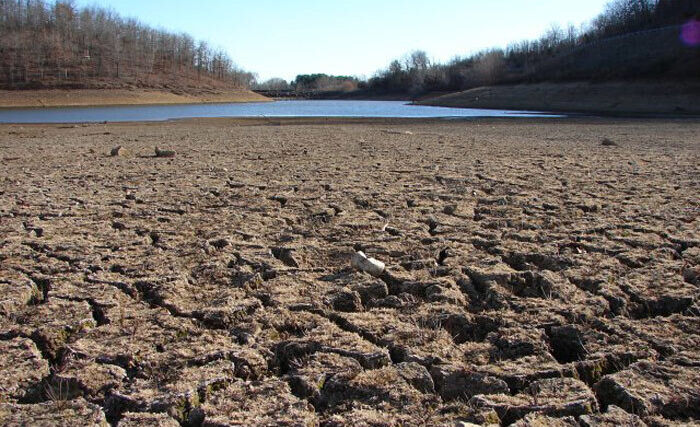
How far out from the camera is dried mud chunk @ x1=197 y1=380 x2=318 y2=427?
1.85m

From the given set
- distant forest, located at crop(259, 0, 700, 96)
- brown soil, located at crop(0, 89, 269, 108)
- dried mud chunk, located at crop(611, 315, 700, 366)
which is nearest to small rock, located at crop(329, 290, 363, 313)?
dried mud chunk, located at crop(611, 315, 700, 366)

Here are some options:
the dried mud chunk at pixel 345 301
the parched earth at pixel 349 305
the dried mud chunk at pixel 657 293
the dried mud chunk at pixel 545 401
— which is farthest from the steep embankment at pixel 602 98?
the dried mud chunk at pixel 545 401

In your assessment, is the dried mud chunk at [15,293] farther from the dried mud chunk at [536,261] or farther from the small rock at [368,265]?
the dried mud chunk at [536,261]

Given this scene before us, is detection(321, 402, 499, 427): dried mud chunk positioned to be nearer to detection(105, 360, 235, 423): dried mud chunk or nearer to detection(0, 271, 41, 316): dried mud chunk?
detection(105, 360, 235, 423): dried mud chunk

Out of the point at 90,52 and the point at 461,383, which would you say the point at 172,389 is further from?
the point at 90,52

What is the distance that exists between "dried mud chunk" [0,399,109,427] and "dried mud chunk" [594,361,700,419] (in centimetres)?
173

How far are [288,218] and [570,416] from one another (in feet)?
10.5

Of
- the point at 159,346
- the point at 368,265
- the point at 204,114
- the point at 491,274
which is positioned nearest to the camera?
the point at 159,346

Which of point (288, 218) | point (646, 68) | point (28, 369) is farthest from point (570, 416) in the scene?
point (646, 68)

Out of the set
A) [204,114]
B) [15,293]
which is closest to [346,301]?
[15,293]

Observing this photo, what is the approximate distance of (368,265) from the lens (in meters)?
3.33

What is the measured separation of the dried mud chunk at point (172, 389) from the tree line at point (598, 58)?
41.4 m

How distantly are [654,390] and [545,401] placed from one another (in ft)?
1.34

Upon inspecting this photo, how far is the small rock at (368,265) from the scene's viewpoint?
330 cm
